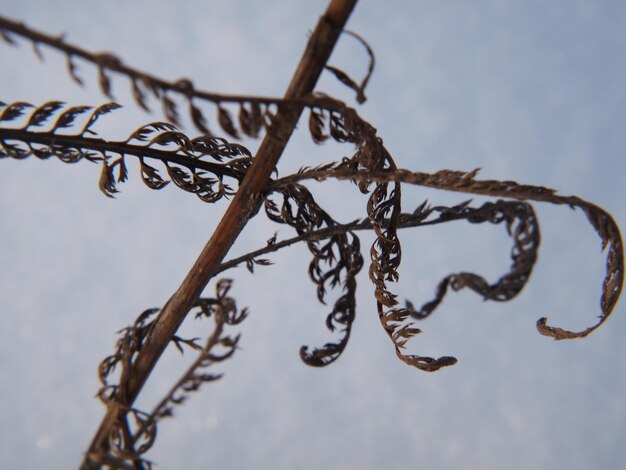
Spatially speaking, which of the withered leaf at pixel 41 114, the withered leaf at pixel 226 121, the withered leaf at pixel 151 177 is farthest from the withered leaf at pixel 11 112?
the withered leaf at pixel 226 121

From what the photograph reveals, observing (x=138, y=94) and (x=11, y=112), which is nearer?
(x=138, y=94)

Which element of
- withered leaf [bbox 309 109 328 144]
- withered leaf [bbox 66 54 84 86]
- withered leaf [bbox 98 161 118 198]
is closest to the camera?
withered leaf [bbox 66 54 84 86]

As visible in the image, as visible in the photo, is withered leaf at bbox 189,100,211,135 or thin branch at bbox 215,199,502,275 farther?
thin branch at bbox 215,199,502,275

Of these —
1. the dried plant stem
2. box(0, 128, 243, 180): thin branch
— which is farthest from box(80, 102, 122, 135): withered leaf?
the dried plant stem

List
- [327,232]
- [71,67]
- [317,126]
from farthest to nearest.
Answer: [327,232] < [317,126] < [71,67]

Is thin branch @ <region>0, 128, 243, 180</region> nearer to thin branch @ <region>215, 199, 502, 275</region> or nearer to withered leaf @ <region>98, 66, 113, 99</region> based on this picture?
thin branch @ <region>215, 199, 502, 275</region>

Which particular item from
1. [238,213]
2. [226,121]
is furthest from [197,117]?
[238,213]

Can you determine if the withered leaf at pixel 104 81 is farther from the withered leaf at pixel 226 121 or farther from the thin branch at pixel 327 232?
the thin branch at pixel 327 232

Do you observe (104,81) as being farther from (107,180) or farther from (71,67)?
(107,180)
